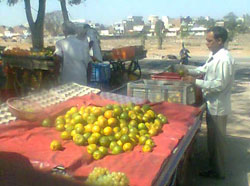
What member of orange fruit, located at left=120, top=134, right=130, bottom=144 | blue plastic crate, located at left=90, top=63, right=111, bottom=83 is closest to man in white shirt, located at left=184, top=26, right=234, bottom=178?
orange fruit, located at left=120, top=134, right=130, bottom=144

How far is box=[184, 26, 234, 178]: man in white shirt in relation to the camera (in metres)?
4.26

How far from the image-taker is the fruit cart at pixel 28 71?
7.68 m

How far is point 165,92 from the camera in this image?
459 cm

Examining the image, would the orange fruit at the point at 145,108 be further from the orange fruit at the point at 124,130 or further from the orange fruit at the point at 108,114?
the orange fruit at the point at 124,130

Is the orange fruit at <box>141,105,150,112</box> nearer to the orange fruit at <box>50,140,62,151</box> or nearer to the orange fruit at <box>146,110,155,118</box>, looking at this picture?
the orange fruit at <box>146,110,155,118</box>

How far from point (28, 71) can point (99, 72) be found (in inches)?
84.3

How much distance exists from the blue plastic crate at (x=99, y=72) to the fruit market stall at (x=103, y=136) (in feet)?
9.73

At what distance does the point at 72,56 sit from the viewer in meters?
5.86

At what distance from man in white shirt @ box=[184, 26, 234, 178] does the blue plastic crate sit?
9.43 feet

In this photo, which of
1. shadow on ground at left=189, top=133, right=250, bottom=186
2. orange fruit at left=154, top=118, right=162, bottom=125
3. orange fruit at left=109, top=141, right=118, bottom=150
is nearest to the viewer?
orange fruit at left=109, top=141, right=118, bottom=150

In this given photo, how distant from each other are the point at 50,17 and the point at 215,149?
55327mm

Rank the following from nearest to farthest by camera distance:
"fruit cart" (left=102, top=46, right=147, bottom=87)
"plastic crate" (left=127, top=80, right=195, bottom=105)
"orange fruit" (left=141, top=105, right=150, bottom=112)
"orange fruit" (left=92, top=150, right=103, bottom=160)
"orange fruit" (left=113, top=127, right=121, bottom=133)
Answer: "orange fruit" (left=92, top=150, right=103, bottom=160) < "orange fruit" (left=113, top=127, right=121, bottom=133) < "orange fruit" (left=141, top=105, right=150, bottom=112) < "plastic crate" (left=127, top=80, right=195, bottom=105) < "fruit cart" (left=102, top=46, right=147, bottom=87)

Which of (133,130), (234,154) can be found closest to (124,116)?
(133,130)

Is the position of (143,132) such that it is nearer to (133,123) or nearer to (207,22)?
(133,123)
